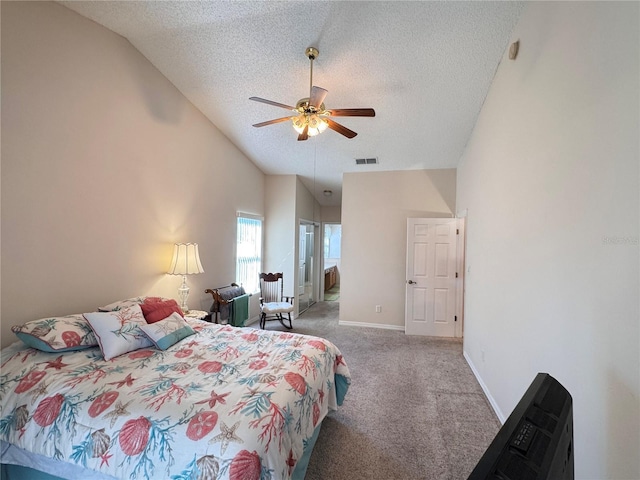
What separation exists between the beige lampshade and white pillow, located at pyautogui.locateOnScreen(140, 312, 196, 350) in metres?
0.77

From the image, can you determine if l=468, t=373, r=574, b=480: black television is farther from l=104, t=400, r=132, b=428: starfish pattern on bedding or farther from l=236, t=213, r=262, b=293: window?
l=236, t=213, r=262, b=293: window

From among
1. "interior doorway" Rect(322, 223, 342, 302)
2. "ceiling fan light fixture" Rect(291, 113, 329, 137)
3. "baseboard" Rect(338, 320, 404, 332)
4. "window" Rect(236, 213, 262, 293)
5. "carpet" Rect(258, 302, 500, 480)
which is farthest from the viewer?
"interior doorway" Rect(322, 223, 342, 302)

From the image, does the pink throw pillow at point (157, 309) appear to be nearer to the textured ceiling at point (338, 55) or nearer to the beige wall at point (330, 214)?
the textured ceiling at point (338, 55)

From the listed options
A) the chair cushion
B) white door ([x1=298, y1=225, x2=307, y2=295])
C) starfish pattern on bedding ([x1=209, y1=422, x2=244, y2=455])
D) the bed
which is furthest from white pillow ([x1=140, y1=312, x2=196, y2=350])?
white door ([x1=298, y1=225, x2=307, y2=295])

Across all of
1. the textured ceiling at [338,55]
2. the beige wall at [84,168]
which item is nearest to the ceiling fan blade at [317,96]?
the textured ceiling at [338,55]

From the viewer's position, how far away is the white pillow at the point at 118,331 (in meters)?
1.91

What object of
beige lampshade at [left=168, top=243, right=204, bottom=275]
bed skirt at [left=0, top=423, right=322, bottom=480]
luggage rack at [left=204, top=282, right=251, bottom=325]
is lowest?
bed skirt at [left=0, top=423, right=322, bottom=480]

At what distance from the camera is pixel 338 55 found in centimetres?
264

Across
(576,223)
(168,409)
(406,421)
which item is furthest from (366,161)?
(168,409)

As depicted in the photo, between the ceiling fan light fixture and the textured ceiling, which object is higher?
the textured ceiling

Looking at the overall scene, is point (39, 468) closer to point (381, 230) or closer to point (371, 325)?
point (371, 325)

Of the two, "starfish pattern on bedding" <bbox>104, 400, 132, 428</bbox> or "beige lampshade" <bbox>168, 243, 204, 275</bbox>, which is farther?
"beige lampshade" <bbox>168, 243, 204, 275</bbox>

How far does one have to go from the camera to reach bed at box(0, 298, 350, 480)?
1180 mm

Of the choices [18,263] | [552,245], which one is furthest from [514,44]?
[18,263]
